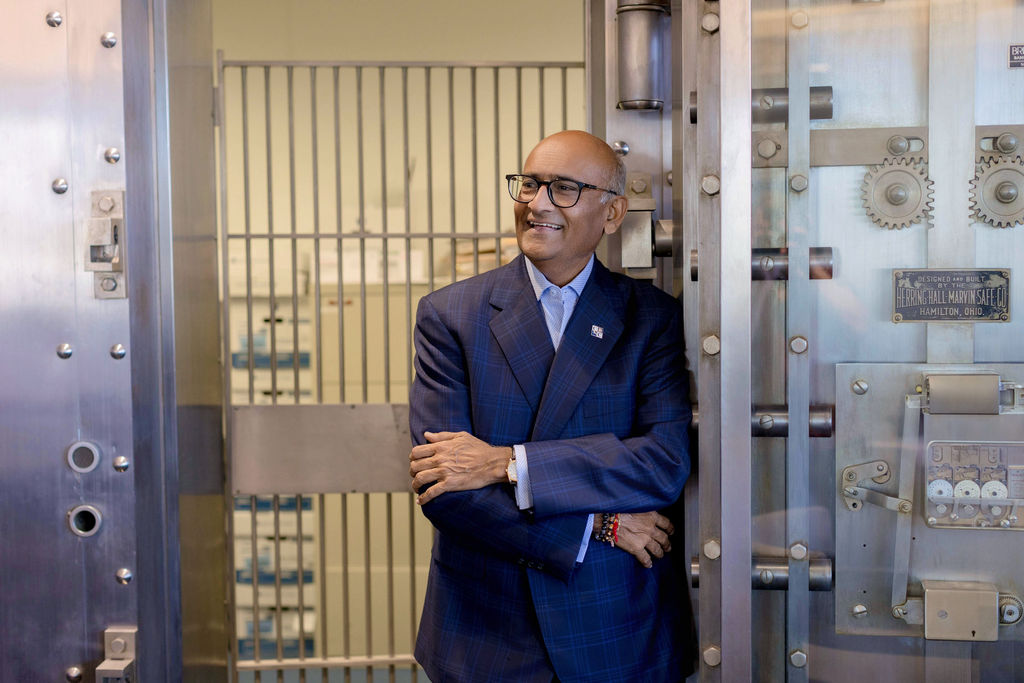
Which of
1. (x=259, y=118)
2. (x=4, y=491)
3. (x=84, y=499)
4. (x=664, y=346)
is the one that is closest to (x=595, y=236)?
(x=664, y=346)

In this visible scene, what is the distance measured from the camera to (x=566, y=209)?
5.14 ft

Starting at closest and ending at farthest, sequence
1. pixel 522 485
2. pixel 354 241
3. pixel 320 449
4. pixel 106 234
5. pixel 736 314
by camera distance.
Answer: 1. pixel 736 314
2. pixel 522 485
3. pixel 106 234
4. pixel 320 449
5. pixel 354 241

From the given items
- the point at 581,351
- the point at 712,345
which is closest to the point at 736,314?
the point at 712,345

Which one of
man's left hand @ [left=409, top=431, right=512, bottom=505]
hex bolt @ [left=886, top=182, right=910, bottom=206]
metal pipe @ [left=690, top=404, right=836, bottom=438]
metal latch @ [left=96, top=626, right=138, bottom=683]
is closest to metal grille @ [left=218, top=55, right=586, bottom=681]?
metal latch @ [left=96, top=626, right=138, bottom=683]

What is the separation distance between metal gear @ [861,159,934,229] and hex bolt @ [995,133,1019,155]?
11 cm

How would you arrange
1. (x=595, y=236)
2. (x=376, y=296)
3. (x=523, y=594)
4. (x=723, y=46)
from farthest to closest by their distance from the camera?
1. (x=376, y=296)
2. (x=595, y=236)
3. (x=523, y=594)
4. (x=723, y=46)

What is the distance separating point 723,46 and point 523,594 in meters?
0.94

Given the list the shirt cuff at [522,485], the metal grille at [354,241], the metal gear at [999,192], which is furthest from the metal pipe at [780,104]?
the metal grille at [354,241]

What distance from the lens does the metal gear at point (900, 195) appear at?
1.36 meters

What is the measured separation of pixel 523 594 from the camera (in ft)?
4.92

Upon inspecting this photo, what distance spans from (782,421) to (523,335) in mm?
468

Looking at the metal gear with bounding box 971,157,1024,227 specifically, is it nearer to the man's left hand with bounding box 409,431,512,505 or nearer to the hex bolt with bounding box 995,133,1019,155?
the hex bolt with bounding box 995,133,1019,155

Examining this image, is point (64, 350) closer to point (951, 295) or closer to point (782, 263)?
point (782, 263)

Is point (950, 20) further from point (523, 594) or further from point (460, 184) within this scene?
point (460, 184)
